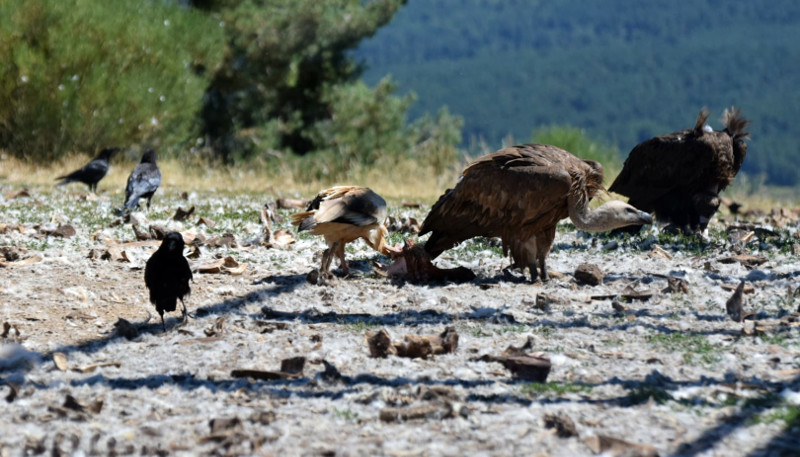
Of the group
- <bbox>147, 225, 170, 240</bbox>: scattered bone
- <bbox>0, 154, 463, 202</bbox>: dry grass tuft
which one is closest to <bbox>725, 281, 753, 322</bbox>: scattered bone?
<bbox>147, 225, 170, 240</bbox>: scattered bone

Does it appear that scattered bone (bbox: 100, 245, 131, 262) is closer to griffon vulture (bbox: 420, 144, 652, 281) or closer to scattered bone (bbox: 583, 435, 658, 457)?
griffon vulture (bbox: 420, 144, 652, 281)

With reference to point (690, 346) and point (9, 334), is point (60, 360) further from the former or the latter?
point (690, 346)

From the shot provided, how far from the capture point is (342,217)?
6.17m

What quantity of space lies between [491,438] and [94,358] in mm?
2272

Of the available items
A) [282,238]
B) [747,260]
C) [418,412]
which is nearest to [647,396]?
[418,412]

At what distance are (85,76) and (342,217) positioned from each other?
1337 cm

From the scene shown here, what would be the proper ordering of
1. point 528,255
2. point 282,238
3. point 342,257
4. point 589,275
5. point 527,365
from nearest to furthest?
1. point 527,365
2. point 589,275
3. point 528,255
4. point 342,257
5. point 282,238

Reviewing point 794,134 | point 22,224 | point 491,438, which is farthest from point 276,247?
point 794,134

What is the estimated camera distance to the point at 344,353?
4520 mm

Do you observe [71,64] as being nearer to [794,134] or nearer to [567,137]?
[567,137]

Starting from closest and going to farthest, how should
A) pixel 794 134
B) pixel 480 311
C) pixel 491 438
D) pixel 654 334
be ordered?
1. pixel 491 438
2. pixel 654 334
3. pixel 480 311
4. pixel 794 134

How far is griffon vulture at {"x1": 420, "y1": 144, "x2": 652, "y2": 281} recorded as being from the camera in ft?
20.1

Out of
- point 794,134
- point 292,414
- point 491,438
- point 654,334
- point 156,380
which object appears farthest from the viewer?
point 794,134

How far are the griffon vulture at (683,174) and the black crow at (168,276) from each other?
5122mm
